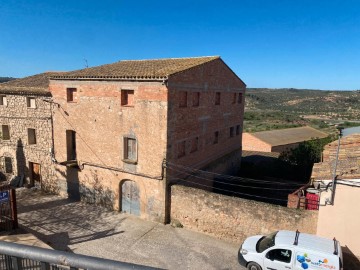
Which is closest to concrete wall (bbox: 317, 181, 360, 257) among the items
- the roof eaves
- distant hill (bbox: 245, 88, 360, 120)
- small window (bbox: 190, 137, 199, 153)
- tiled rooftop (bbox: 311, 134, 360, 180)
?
tiled rooftop (bbox: 311, 134, 360, 180)

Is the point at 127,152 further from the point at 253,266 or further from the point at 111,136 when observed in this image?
the point at 253,266

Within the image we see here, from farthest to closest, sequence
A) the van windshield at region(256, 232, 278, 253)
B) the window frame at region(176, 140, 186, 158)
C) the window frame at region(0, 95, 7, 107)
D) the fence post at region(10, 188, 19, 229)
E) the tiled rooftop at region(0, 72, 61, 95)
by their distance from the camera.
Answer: the window frame at region(0, 95, 7, 107) → the tiled rooftop at region(0, 72, 61, 95) → the window frame at region(176, 140, 186, 158) → the fence post at region(10, 188, 19, 229) → the van windshield at region(256, 232, 278, 253)

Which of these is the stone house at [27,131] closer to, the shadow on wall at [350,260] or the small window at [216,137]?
the small window at [216,137]

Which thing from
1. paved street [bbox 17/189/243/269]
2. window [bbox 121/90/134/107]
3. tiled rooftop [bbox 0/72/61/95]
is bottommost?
paved street [bbox 17/189/243/269]

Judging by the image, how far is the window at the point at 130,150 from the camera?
16.5 metres

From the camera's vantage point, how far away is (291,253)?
34.0 ft

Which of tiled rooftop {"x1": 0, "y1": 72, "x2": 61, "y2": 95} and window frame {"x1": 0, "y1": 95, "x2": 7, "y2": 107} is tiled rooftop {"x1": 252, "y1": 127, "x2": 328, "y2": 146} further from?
window frame {"x1": 0, "y1": 95, "x2": 7, "y2": 107}

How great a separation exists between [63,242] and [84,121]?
7.26m

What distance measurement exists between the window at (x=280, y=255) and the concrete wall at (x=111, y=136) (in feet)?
21.5

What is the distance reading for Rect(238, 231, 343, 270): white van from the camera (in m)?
9.81

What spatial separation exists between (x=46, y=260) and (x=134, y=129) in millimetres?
13774

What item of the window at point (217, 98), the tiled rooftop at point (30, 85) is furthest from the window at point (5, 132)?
the window at point (217, 98)

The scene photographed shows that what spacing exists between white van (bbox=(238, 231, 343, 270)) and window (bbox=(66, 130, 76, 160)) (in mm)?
12635

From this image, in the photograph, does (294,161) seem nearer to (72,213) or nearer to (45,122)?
(72,213)
